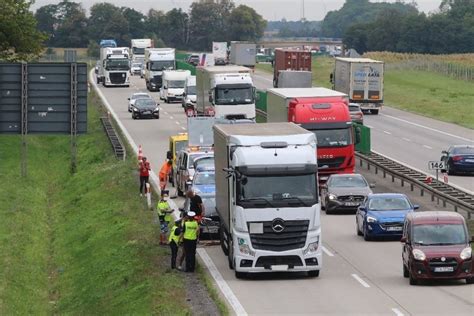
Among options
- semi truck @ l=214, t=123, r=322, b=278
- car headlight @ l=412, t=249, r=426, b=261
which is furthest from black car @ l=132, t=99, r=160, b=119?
car headlight @ l=412, t=249, r=426, b=261

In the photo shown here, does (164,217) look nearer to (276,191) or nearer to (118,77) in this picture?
(276,191)

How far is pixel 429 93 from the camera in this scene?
109 m

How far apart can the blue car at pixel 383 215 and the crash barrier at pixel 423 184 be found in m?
3.12

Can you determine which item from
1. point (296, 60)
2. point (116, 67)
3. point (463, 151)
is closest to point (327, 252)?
point (463, 151)

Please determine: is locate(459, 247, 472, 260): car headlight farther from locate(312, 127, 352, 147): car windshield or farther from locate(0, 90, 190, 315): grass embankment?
locate(312, 127, 352, 147): car windshield

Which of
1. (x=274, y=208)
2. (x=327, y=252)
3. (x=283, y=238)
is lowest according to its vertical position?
(x=327, y=252)

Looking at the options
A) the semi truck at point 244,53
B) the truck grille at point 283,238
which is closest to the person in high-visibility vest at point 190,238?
the truck grille at point 283,238

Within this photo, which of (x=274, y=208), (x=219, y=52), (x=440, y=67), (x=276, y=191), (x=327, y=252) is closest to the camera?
(x=274, y=208)

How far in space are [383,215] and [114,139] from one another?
31.1 metres

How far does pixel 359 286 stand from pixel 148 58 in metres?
83.3

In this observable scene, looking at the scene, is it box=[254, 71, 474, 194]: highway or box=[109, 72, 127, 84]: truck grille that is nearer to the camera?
box=[254, 71, 474, 194]: highway

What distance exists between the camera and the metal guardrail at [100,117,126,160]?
194ft

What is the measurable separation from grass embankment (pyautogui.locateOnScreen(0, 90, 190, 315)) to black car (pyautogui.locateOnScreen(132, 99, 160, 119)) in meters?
16.9

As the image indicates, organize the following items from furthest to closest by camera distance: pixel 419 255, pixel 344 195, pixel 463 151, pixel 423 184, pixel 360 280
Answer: pixel 463 151, pixel 423 184, pixel 344 195, pixel 360 280, pixel 419 255
